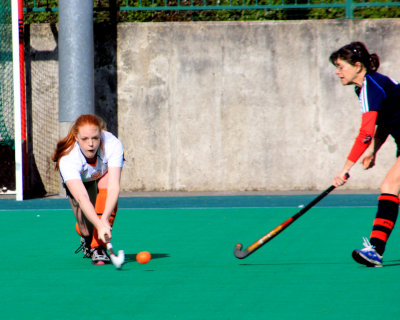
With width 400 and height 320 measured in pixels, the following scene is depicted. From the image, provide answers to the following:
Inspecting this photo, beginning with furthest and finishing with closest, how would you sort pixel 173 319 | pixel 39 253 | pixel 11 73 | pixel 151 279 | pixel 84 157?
pixel 11 73 → pixel 39 253 → pixel 84 157 → pixel 151 279 → pixel 173 319

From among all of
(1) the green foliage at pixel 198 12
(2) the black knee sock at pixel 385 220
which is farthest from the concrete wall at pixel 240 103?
(2) the black knee sock at pixel 385 220

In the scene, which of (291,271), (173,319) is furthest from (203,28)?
(173,319)

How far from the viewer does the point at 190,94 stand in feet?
33.3

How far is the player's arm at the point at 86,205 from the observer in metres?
4.61

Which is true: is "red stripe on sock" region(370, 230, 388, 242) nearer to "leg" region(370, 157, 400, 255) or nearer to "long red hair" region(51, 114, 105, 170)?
"leg" region(370, 157, 400, 255)

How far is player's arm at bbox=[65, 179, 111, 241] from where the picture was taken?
461 cm

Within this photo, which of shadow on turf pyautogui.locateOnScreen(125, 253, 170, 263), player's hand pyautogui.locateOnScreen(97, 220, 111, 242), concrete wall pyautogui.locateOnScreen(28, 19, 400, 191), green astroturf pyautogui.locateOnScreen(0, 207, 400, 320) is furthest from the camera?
concrete wall pyautogui.locateOnScreen(28, 19, 400, 191)

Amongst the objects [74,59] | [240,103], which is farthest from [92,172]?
[240,103]

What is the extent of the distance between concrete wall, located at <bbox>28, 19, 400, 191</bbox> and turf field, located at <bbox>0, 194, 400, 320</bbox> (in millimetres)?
2153

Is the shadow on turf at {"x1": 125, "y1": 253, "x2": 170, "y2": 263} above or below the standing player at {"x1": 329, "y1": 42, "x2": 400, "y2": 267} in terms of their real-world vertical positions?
below

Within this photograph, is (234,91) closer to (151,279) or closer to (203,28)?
(203,28)

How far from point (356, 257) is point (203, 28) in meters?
6.00

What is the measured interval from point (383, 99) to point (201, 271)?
161cm

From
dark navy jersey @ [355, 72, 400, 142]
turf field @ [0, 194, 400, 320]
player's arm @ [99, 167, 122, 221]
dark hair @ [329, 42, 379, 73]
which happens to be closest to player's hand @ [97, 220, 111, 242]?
player's arm @ [99, 167, 122, 221]
